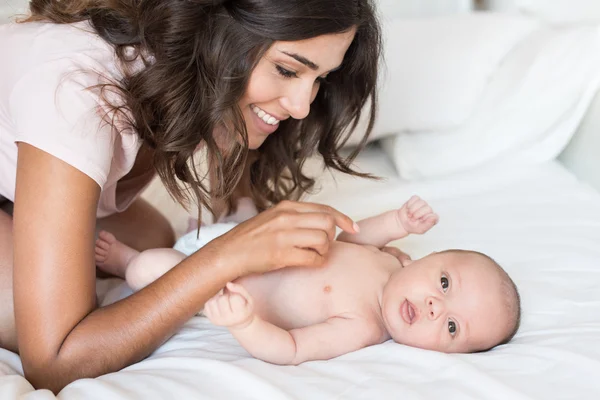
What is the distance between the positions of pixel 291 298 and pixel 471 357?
35 cm

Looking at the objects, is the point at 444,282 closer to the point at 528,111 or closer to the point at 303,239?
the point at 303,239

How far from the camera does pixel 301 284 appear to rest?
139cm

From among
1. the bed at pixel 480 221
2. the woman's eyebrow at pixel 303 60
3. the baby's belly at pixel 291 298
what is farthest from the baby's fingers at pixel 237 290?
the woman's eyebrow at pixel 303 60

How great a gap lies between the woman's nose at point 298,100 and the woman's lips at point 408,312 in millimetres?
409

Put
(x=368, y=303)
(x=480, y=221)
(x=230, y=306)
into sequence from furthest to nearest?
(x=480, y=221) < (x=368, y=303) < (x=230, y=306)

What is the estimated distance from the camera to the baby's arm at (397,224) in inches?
60.8

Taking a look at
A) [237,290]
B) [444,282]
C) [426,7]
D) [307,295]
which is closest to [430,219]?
[444,282]

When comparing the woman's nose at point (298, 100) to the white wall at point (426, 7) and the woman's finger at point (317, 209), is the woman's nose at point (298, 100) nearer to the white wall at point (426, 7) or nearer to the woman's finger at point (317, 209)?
the woman's finger at point (317, 209)

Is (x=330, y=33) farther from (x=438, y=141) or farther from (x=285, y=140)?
(x=438, y=141)

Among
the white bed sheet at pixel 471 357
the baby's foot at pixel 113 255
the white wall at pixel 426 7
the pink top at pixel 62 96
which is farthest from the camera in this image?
the white wall at pixel 426 7

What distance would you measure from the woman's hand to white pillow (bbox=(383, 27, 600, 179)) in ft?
2.80

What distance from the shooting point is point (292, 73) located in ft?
4.42

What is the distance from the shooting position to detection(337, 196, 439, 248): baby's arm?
1.54m

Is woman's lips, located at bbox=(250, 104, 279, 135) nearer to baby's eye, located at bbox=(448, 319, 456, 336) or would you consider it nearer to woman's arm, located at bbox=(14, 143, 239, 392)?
woman's arm, located at bbox=(14, 143, 239, 392)
